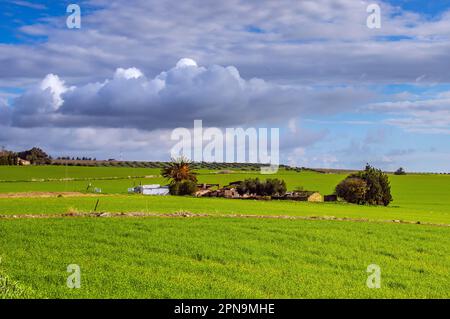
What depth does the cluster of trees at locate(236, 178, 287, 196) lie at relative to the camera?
106 meters

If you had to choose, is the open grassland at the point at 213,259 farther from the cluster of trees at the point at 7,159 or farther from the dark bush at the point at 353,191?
the cluster of trees at the point at 7,159

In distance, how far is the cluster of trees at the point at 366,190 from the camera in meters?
97.5

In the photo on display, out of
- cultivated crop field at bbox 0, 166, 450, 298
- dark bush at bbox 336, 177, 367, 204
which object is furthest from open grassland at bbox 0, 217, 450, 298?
dark bush at bbox 336, 177, 367, 204

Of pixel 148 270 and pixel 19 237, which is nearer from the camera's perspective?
pixel 148 270

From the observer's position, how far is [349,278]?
787 inches

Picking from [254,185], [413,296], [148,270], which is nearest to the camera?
[413,296]

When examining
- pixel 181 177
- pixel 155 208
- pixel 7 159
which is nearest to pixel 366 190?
pixel 181 177

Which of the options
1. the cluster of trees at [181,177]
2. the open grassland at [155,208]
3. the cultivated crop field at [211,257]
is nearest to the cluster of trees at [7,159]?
the cluster of trees at [181,177]

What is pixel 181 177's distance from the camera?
86.9m

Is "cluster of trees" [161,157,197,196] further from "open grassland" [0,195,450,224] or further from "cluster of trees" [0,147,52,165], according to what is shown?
"cluster of trees" [0,147,52,165]

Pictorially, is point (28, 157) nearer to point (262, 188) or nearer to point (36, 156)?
point (36, 156)
